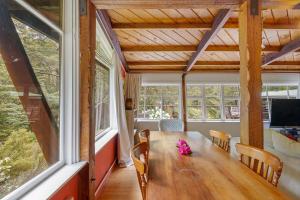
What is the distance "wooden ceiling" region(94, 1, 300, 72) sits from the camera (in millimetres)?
2645

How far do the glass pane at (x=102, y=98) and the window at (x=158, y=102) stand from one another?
2.27 meters

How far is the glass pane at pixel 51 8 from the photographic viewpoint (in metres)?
1.37

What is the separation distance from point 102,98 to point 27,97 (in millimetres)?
2270

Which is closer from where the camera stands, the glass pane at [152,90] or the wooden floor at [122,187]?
the wooden floor at [122,187]

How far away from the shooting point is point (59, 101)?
1641mm

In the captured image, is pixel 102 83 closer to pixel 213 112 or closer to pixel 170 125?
pixel 170 125

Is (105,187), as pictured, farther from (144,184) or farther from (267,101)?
(267,101)

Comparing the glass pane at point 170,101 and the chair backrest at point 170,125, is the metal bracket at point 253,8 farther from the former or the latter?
the glass pane at point 170,101

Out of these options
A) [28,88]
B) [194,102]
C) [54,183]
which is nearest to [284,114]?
[194,102]

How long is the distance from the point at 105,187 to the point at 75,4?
224cm

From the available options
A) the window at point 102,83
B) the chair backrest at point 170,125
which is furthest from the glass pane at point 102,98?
the chair backrest at point 170,125

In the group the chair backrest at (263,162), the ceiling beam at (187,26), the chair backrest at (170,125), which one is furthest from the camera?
the chair backrest at (170,125)

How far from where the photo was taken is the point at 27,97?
124cm

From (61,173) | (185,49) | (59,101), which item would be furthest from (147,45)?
(61,173)
